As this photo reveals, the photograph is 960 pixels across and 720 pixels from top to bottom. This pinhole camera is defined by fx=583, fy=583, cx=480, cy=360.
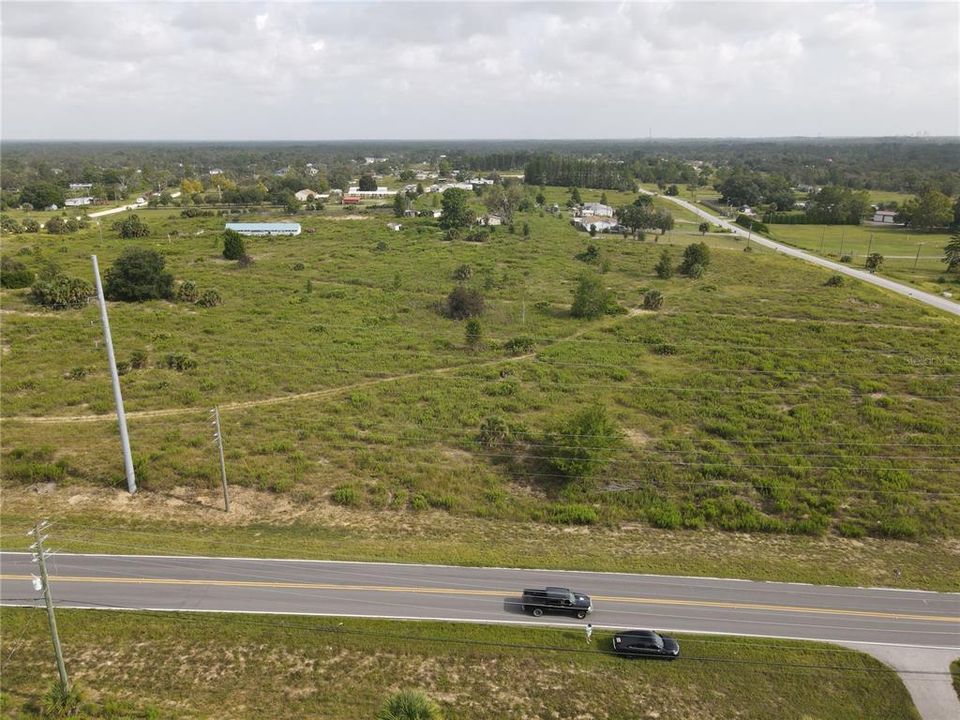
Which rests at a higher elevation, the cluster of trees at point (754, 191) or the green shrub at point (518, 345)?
the cluster of trees at point (754, 191)

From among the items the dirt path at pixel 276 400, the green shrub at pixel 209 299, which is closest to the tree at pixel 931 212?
the dirt path at pixel 276 400

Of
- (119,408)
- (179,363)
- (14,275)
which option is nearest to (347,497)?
(119,408)

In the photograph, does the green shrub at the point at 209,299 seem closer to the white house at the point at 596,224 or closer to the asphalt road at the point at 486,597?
the asphalt road at the point at 486,597

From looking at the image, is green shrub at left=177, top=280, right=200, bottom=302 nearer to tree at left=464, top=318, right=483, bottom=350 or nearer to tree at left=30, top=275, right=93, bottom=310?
tree at left=30, top=275, right=93, bottom=310

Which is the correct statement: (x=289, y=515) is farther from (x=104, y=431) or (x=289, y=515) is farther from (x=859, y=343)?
(x=859, y=343)

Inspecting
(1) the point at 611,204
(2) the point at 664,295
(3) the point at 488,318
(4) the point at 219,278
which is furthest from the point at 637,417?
(1) the point at 611,204
